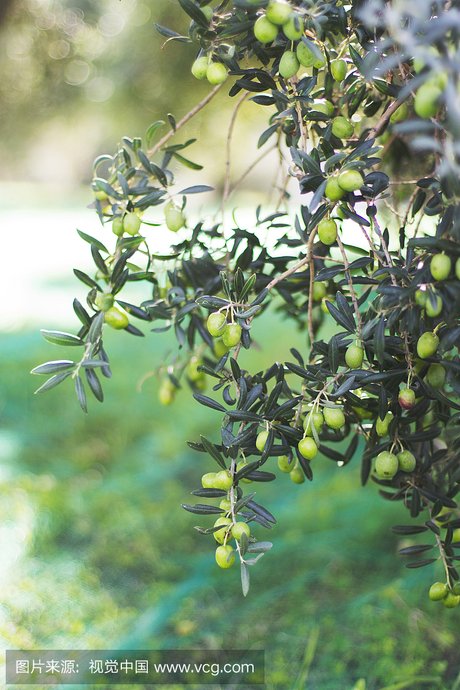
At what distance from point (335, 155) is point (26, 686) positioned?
121 cm

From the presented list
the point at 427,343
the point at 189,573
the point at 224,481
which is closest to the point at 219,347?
the point at 224,481

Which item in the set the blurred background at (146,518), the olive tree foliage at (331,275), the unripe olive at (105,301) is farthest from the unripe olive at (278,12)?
the blurred background at (146,518)

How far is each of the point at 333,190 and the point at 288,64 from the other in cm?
17

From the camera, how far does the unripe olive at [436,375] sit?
924mm

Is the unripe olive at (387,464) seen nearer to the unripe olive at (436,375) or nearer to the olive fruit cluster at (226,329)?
the unripe olive at (436,375)

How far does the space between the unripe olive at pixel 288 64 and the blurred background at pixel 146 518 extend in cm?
74

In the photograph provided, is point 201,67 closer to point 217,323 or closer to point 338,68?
point 338,68

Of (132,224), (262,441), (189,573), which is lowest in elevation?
(189,573)

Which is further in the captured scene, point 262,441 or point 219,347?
point 219,347

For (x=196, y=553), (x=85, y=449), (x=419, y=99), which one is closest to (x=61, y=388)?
(x=85, y=449)

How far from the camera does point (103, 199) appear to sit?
1148 mm

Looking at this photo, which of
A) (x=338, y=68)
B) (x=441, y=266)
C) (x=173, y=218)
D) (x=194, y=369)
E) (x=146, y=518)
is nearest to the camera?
(x=441, y=266)

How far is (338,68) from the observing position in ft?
3.21

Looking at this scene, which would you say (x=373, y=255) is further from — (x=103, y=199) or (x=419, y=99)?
(x=103, y=199)
